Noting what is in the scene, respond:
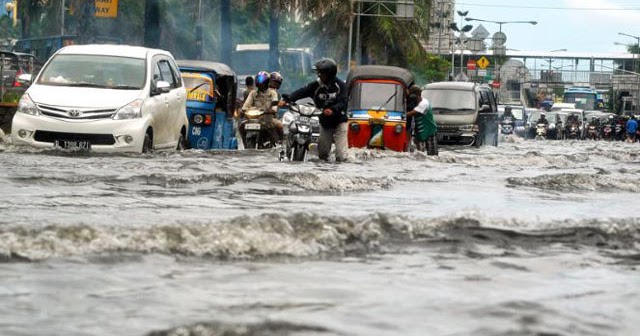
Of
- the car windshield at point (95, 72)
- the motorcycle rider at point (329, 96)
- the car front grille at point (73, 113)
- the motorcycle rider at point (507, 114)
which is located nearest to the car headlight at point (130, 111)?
the car front grille at point (73, 113)

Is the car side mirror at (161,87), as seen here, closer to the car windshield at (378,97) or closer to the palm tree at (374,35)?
the car windshield at (378,97)

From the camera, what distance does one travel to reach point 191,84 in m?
22.8

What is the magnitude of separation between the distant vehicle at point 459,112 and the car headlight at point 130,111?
17976 mm

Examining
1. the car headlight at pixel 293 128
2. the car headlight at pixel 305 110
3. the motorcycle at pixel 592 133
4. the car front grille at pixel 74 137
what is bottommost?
the motorcycle at pixel 592 133

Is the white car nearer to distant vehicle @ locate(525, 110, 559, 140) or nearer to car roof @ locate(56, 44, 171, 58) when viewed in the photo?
car roof @ locate(56, 44, 171, 58)

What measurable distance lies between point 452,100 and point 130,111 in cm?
1899

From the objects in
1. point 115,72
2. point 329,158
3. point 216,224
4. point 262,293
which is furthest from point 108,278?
point 329,158

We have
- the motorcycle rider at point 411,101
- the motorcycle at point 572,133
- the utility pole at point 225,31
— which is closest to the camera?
the motorcycle rider at point 411,101

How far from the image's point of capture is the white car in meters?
16.8

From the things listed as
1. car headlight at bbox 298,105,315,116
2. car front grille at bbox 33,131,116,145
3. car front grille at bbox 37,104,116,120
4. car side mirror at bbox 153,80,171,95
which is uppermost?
car side mirror at bbox 153,80,171,95

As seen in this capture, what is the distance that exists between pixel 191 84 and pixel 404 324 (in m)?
17.7

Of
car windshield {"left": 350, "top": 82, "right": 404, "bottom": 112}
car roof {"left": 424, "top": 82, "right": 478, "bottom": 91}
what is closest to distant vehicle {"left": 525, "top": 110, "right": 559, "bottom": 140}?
car roof {"left": 424, "top": 82, "right": 478, "bottom": 91}

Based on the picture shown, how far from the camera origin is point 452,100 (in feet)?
116

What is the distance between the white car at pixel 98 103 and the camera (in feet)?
55.2
